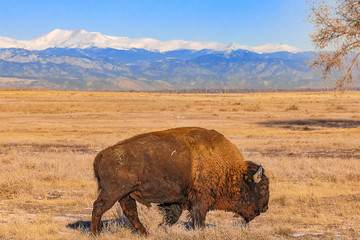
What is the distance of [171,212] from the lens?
26.0ft

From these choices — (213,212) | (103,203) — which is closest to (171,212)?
(103,203)

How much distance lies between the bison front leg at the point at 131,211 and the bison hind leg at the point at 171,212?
0.40 meters

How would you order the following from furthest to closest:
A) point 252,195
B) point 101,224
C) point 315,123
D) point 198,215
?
1. point 315,123
2. point 101,224
3. point 252,195
4. point 198,215

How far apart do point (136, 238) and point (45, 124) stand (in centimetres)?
3122

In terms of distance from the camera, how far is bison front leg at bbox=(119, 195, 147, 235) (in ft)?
25.7

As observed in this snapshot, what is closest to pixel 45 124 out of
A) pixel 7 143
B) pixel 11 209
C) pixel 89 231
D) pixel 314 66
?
pixel 7 143

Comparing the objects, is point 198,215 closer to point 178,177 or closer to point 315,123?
point 178,177

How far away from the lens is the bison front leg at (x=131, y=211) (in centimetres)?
783

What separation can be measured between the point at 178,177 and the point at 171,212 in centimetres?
77

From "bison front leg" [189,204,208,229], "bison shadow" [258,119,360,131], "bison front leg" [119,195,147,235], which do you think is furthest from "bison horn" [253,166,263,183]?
"bison shadow" [258,119,360,131]

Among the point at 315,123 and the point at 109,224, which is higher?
the point at 109,224

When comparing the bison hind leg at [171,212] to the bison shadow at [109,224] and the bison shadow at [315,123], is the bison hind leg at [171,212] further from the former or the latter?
the bison shadow at [315,123]

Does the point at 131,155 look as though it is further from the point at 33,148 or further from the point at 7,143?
the point at 7,143

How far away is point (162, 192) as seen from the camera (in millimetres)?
7492
